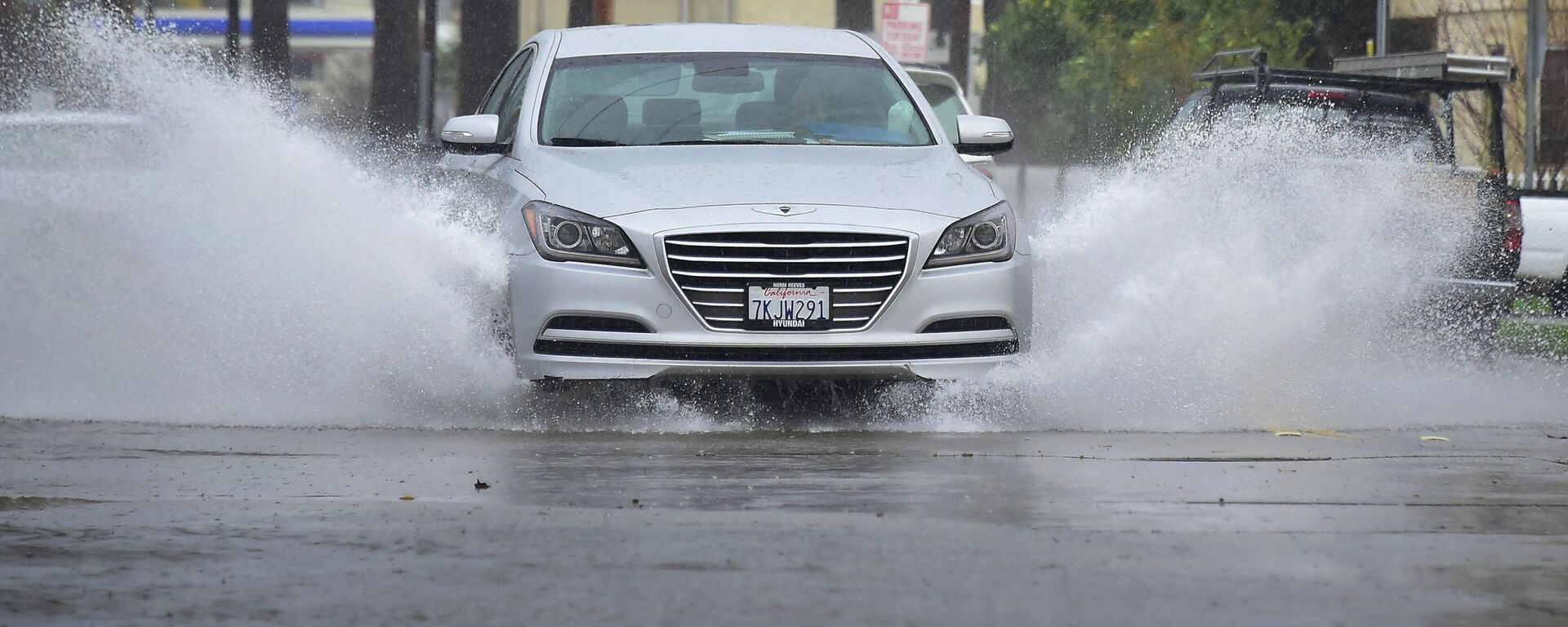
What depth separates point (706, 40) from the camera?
31.1 feet

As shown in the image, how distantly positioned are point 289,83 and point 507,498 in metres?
25.3

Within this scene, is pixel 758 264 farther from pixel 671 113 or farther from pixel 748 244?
pixel 671 113

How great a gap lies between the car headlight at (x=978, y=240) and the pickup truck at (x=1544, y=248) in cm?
1019

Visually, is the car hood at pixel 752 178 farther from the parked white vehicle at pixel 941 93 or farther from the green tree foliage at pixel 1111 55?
the green tree foliage at pixel 1111 55

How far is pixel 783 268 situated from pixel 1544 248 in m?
11.2

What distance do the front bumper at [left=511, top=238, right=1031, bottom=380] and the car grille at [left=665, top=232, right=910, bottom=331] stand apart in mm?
48

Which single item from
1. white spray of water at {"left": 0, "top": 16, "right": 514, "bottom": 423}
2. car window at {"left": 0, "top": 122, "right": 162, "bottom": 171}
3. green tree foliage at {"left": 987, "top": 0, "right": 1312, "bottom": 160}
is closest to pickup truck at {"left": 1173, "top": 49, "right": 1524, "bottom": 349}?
white spray of water at {"left": 0, "top": 16, "right": 514, "bottom": 423}

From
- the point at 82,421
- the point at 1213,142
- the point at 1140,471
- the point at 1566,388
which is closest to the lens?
the point at 1140,471

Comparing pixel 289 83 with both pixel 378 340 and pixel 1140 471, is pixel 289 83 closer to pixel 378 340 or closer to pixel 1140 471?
pixel 378 340

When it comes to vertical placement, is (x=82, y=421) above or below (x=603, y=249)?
below

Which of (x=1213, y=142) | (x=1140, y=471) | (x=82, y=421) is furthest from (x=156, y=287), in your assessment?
(x=1213, y=142)

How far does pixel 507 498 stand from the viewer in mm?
5957

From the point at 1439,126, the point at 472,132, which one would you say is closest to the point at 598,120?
the point at 472,132

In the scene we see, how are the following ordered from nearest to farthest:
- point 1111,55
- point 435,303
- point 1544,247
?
1. point 435,303
2. point 1544,247
3. point 1111,55
